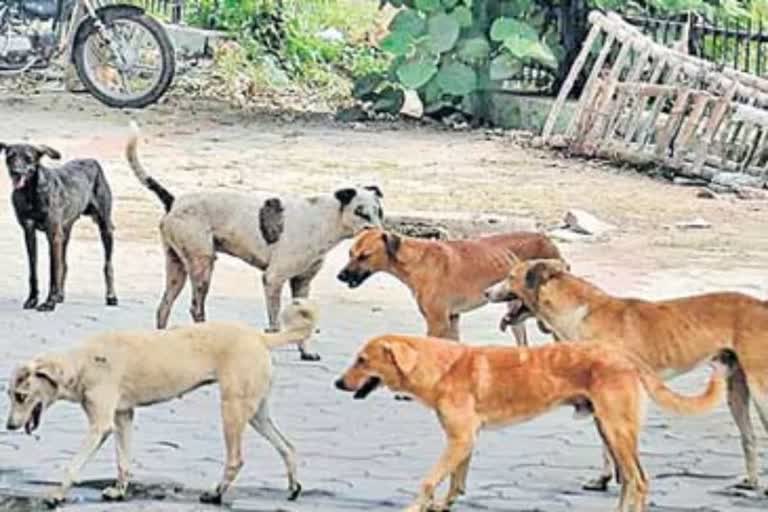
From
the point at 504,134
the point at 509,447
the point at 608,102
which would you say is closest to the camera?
the point at 509,447

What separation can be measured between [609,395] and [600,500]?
612 mm

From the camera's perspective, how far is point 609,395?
6.00 m

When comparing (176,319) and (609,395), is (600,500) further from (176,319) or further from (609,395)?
(176,319)

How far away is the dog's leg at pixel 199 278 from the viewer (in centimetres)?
931

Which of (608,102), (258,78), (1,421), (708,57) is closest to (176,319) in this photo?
(1,421)

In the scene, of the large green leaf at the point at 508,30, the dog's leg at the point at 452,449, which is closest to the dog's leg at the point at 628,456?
the dog's leg at the point at 452,449

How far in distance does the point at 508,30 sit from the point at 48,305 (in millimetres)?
9855

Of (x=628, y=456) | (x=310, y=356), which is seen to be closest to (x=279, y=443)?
(x=628, y=456)

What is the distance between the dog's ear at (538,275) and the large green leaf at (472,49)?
12698mm

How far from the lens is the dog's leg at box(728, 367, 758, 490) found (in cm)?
668

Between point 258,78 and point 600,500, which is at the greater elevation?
point 600,500

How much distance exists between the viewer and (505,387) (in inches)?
239

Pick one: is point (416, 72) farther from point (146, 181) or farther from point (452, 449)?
point (452, 449)

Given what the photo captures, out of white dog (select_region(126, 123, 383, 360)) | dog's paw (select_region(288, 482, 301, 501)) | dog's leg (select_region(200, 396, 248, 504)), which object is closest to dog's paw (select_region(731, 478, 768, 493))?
dog's paw (select_region(288, 482, 301, 501))
